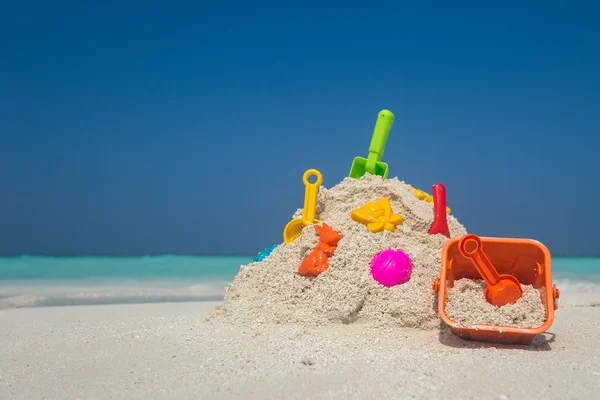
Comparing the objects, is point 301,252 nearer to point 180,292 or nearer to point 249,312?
point 249,312

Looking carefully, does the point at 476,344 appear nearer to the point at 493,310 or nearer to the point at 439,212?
the point at 493,310

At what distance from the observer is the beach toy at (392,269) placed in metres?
3.44

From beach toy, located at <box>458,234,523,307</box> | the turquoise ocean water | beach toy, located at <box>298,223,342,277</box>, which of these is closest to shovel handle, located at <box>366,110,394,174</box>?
beach toy, located at <box>298,223,342,277</box>

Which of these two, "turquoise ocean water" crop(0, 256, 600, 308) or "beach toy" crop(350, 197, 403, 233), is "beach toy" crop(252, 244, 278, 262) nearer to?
"beach toy" crop(350, 197, 403, 233)

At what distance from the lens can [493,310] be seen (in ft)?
10.0

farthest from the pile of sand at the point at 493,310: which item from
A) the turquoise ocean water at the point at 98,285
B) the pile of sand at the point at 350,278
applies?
the turquoise ocean water at the point at 98,285

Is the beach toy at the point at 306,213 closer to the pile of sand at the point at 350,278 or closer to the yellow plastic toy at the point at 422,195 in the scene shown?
the pile of sand at the point at 350,278

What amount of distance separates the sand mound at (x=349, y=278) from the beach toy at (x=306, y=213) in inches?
4.3

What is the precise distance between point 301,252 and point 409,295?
88 cm

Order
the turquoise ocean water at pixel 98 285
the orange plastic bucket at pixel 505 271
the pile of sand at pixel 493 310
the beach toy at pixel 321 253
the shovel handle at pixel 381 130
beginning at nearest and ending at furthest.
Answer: the orange plastic bucket at pixel 505 271 < the pile of sand at pixel 493 310 < the beach toy at pixel 321 253 < the shovel handle at pixel 381 130 < the turquoise ocean water at pixel 98 285

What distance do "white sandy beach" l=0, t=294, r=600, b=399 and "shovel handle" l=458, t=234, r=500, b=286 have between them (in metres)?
0.37

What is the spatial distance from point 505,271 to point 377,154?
5.11ft

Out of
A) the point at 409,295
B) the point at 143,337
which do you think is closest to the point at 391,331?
the point at 409,295

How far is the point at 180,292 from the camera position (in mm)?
7285
